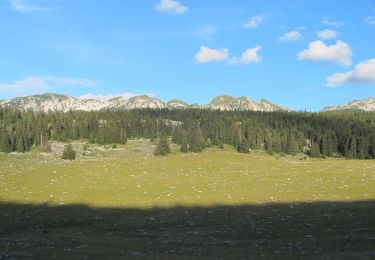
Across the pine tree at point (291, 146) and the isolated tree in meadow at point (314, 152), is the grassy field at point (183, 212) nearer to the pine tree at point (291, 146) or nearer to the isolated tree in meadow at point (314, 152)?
Result: the isolated tree in meadow at point (314, 152)

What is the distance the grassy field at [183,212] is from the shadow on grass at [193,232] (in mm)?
70

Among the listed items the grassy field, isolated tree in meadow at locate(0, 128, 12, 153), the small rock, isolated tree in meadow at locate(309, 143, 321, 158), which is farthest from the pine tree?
the small rock

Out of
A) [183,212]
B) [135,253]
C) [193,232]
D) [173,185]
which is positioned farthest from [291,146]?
[135,253]

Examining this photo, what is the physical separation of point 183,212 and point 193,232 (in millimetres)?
11266

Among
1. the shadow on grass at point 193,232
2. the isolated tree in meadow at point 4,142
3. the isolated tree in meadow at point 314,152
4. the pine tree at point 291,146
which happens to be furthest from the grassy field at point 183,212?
the pine tree at point 291,146

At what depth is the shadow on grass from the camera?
73.4ft

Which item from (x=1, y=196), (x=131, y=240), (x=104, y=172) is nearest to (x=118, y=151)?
(x=104, y=172)

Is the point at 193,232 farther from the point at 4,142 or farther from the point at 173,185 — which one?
the point at 4,142

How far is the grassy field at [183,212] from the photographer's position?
23.9 meters

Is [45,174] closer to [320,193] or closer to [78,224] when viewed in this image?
[78,224]

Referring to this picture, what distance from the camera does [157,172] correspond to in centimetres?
7169

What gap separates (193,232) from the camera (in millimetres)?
30672

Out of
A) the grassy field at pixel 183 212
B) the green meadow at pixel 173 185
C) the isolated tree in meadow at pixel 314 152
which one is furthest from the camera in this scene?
the isolated tree in meadow at pixel 314 152

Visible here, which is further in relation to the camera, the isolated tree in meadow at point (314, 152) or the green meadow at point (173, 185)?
the isolated tree in meadow at point (314, 152)
